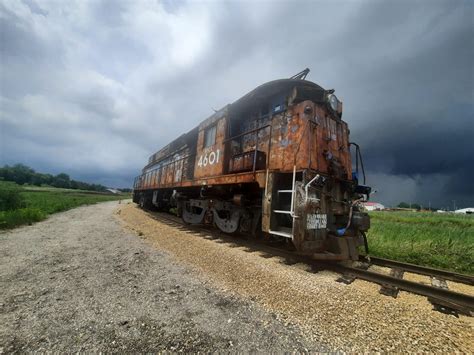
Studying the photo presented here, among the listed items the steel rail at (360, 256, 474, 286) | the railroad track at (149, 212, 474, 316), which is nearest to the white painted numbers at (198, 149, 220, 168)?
the railroad track at (149, 212, 474, 316)

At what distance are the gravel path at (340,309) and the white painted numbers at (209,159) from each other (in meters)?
3.46

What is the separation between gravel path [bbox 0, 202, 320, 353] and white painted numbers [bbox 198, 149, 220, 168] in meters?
3.66

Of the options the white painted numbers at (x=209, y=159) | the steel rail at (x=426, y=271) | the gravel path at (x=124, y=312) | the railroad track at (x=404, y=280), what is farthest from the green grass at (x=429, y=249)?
the white painted numbers at (x=209, y=159)

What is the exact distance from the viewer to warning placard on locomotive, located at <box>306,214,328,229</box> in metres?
4.01

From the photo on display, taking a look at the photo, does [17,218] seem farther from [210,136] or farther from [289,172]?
[289,172]

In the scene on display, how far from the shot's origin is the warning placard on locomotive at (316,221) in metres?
4.01

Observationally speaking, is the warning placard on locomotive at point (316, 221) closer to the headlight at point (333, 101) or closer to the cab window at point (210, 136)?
the headlight at point (333, 101)

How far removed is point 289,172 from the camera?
15.2ft

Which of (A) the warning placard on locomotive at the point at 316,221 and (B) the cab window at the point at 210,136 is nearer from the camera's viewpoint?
(A) the warning placard on locomotive at the point at 316,221

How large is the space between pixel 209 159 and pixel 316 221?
4294 millimetres

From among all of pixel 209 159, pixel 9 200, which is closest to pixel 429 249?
pixel 209 159

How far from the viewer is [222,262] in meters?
4.20

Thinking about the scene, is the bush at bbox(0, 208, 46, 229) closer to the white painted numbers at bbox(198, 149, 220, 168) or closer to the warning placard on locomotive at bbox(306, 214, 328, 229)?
the white painted numbers at bbox(198, 149, 220, 168)

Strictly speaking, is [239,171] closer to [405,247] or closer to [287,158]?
[287,158]
